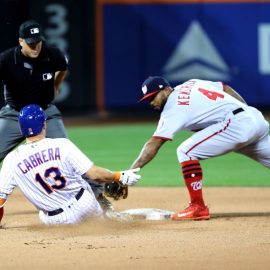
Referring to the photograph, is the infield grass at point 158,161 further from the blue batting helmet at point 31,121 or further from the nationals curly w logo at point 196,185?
the blue batting helmet at point 31,121

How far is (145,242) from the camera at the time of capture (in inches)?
286

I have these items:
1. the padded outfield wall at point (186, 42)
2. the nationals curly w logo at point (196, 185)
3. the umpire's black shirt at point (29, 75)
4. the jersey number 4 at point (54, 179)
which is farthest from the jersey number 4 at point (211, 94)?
the padded outfield wall at point (186, 42)

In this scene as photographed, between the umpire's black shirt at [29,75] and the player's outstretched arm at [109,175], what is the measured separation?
70.5 inches

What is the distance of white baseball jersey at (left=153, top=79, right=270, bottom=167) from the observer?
835 cm

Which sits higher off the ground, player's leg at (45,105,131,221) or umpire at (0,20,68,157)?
umpire at (0,20,68,157)

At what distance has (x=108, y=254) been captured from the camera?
22.2ft

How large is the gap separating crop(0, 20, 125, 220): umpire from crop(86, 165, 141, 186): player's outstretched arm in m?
1.08

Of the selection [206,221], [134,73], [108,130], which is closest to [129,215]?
[206,221]

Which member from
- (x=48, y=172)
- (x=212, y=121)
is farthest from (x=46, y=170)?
(x=212, y=121)

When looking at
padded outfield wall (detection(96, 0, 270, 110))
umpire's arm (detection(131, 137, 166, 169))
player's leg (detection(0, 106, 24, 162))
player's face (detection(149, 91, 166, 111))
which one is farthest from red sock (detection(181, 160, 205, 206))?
padded outfield wall (detection(96, 0, 270, 110))

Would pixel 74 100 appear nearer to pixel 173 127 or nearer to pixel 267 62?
pixel 267 62

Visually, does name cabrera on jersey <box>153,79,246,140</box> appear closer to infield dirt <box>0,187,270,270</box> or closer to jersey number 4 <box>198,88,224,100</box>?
jersey number 4 <box>198,88,224,100</box>

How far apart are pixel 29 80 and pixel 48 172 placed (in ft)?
5.59

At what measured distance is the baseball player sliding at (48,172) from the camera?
7.57 m
